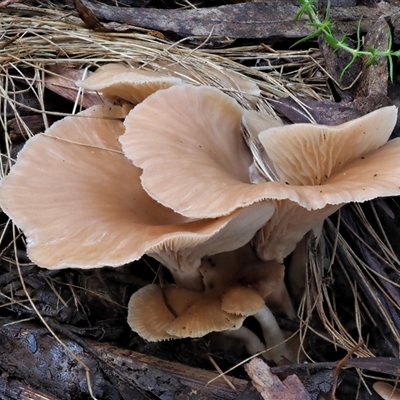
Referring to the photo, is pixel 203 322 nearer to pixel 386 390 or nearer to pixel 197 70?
pixel 386 390

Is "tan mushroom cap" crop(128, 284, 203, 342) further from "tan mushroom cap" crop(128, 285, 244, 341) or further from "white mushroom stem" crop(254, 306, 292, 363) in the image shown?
"white mushroom stem" crop(254, 306, 292, 363)

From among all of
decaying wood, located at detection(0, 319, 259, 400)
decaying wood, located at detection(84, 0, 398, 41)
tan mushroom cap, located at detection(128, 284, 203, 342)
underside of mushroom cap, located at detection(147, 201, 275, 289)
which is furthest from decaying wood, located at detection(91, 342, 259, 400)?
decaying wood, located at detection(84, 0, 398, 41)

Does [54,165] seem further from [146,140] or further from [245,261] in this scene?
[245,261]

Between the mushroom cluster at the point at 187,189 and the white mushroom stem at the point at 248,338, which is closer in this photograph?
the mushroom cluster at the point at 187,189

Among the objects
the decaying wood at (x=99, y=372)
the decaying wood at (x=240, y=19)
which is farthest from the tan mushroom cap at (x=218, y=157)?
the decaying wood at (x=240, y=19)

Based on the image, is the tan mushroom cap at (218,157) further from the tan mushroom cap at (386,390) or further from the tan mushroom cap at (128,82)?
the tan mushroom cap at (386,390)

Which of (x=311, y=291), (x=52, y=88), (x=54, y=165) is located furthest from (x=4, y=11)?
(x=311, y=291)
